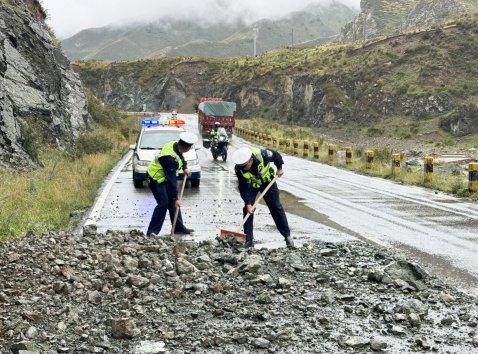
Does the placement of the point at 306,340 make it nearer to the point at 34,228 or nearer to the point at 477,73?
the point at 34,228

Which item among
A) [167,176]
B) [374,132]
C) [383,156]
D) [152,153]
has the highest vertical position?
[167,176]

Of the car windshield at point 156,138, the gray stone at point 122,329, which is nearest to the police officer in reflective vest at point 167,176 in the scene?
the gray stone at point 122,329

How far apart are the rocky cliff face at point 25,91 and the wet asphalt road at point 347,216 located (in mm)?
3031

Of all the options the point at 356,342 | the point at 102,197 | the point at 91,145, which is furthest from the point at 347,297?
the point at 91,145

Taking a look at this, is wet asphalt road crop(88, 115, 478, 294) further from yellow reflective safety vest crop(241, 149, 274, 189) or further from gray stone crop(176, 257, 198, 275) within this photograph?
gray stone crop(176, 257, 198, 275)

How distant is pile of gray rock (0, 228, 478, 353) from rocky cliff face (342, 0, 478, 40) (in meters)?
107

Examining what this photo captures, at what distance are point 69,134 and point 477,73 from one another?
4248 cm

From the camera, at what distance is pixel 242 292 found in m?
6.85

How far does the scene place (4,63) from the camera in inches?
918

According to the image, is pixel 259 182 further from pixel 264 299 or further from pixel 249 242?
pixel 264 299

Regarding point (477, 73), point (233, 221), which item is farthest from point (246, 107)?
point (233, 221)

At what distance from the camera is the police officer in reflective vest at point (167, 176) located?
33.7 feet

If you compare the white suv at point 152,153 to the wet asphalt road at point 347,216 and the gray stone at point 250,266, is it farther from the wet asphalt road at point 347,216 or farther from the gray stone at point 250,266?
the gray stone at point 250,266

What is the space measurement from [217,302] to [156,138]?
1348 centimetres
